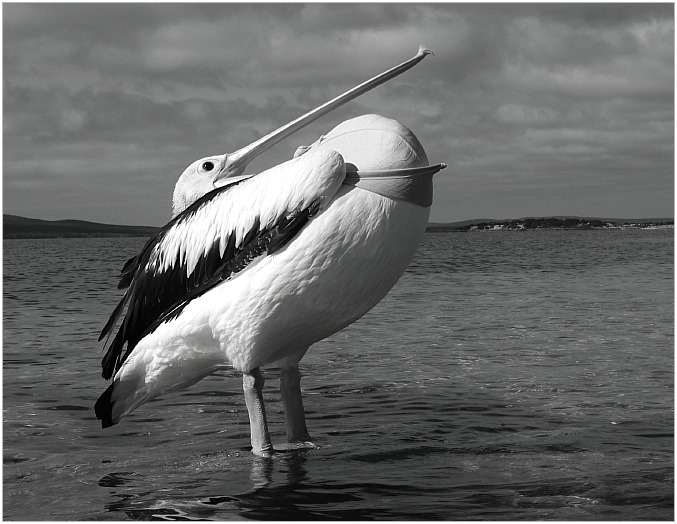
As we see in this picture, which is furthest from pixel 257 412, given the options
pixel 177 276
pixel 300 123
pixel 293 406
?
pixel 300 123

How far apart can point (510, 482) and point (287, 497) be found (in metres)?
1.03

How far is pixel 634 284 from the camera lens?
17406 millimetres

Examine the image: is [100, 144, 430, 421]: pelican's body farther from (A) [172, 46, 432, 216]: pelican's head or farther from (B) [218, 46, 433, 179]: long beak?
(B) [218, 46, 433, 179]: long beak

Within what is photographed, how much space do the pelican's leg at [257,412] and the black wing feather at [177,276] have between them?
20.3 inches

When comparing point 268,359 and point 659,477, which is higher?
point 268,359

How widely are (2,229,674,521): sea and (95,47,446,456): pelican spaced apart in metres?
0.41

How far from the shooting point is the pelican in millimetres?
4234

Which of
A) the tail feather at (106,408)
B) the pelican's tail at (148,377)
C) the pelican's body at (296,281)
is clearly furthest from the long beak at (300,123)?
the tail feather at (106,408)

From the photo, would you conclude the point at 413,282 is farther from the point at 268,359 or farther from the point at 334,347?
the point at 268,359

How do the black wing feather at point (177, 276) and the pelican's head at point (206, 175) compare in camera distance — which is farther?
the pelican's head at point (206, 175)

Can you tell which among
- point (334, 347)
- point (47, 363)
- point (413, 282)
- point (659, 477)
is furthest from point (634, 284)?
point (659, 477)

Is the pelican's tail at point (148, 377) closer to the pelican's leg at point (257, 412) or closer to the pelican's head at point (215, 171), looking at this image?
the pelican's leg at point (257, 412)

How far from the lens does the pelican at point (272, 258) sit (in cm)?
423

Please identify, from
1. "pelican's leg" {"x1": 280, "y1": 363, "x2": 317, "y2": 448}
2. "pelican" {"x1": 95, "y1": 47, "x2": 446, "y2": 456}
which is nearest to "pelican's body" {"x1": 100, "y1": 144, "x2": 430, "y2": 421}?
"pelican" {"x1": 95, "y1": 47, "x2": 446, "y2": 456}
